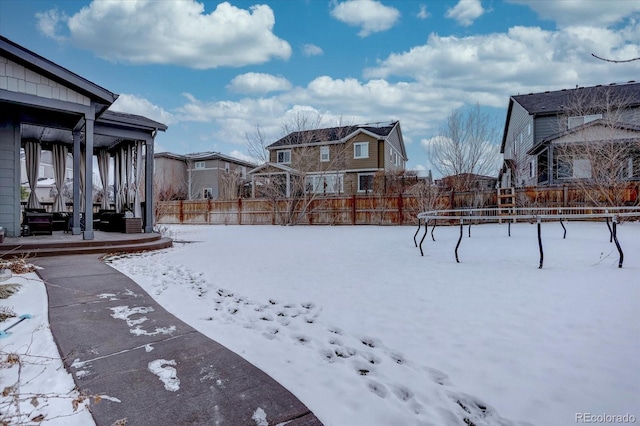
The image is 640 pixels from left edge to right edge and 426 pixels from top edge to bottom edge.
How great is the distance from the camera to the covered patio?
6.09 m

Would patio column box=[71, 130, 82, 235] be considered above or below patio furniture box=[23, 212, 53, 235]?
above

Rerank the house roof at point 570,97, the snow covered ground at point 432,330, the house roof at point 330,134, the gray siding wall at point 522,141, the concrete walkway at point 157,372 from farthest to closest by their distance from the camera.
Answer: the gray siding wall at point 522,141 < the house roof at point 330,134 < the house roof at point 570,97 < the snow covered ground at point 432,330 < the concrete walkway at point 157,372

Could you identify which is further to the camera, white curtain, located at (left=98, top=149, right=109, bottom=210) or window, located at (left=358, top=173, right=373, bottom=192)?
window, located at (left=358, top=173, right=373, bottom=192)

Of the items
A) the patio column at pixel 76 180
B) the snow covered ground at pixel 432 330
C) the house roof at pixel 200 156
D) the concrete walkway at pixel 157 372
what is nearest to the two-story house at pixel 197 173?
the house roof at pixel 200 156

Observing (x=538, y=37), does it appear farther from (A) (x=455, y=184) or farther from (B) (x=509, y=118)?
(B) (x=509, y=118)

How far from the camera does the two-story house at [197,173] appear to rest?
25703mm

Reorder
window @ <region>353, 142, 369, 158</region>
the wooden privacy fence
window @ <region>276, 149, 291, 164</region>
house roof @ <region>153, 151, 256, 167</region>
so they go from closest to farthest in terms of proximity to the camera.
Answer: the wooden privacy fence < window @ <region>353, 142, 369, 158</region> < window @ <region>276, 149, 291, 164</region> < house roof @ <region>153, 151, 256, 167</region>

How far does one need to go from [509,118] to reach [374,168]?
10193 mm

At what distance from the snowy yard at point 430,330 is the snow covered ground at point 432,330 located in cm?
1

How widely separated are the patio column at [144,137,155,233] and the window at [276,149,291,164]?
45.1ft

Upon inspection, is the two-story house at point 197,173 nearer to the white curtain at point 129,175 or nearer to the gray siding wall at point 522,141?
the white curtain at point 129,175

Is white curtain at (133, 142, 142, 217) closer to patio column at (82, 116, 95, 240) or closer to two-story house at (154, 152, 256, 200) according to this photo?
patio column at (82, 116, 95, 240)

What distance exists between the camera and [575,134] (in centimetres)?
1449

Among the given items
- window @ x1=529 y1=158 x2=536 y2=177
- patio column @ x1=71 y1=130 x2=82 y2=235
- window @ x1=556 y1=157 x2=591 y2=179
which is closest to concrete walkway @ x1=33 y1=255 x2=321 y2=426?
patio column @ x1=71 y1=130 x2=82 y2=235
